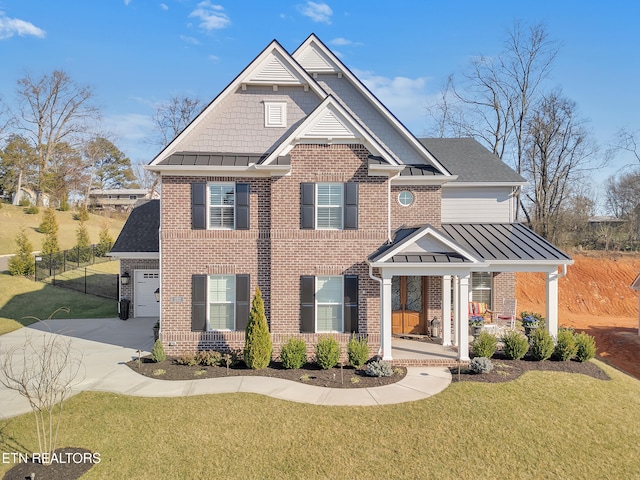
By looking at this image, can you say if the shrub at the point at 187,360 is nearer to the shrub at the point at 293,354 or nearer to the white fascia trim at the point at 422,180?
the shrub at the point at 293,354

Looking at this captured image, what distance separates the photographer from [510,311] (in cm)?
1516

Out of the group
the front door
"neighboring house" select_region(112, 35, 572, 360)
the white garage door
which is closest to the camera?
"neighboring house" select_region(112, 35, 572, 360)

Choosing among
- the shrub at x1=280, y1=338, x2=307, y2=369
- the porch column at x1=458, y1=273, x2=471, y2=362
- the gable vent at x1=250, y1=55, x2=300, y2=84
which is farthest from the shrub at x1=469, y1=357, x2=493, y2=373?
the gable vent at x1=250, y1=55, x2=300, y2=84

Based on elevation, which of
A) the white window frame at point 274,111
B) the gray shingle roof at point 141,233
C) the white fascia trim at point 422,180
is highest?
the white window frame at point 274,111

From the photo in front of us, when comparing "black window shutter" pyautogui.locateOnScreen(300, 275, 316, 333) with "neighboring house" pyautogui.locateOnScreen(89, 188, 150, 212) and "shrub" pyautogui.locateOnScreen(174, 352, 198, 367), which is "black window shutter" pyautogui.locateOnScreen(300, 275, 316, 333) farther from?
"neighboring house" pyautogui.locateOnScreen(89, 188, 150, 212)

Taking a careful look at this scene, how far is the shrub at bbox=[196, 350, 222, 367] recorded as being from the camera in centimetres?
1077

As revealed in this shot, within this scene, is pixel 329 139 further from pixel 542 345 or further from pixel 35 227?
pixel 35 227

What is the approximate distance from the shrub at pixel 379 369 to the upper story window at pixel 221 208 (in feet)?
19.5

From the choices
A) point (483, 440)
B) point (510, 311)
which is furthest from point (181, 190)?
point (510, 311)

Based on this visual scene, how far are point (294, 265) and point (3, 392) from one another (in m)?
7.97

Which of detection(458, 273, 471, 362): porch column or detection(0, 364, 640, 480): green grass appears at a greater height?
detection(458, 273, 471, 362): porch column

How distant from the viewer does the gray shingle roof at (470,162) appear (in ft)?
50.4

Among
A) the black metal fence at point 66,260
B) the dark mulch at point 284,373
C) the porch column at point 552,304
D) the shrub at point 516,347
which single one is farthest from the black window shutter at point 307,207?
the black metal fence at point 66,260

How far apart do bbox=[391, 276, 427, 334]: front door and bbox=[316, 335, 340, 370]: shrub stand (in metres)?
4.19
